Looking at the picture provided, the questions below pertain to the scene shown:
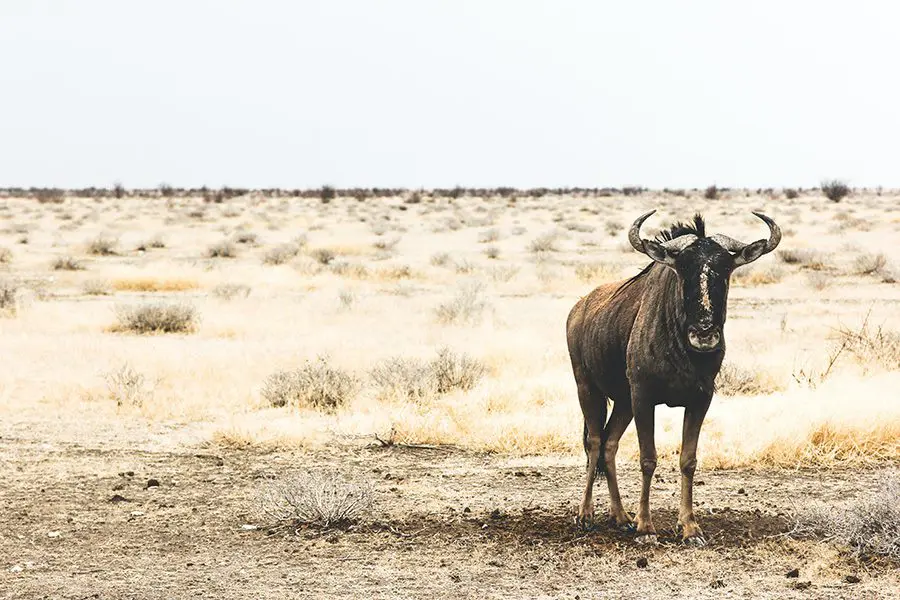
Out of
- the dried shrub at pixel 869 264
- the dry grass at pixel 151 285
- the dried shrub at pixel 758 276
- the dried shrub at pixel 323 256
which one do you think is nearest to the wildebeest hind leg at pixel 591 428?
the dried shrub at pixel 758 276

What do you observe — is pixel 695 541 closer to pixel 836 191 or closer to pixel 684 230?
pixel 684 230

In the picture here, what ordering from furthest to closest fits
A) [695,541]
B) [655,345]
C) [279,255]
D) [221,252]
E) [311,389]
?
[221,252], [279,255], [311,389], [695,541], [655,345]

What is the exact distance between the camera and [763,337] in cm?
1570

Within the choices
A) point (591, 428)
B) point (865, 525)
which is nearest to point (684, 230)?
point (591, 428)

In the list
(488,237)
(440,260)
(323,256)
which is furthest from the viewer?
(488,237)

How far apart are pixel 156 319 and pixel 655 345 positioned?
1244cm

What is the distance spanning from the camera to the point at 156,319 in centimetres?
1700

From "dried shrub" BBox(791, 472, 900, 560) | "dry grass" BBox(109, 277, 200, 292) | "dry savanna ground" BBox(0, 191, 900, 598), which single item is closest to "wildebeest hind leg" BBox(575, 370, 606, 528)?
"dry savanna ground" BBox(0, 191, 900, 598)

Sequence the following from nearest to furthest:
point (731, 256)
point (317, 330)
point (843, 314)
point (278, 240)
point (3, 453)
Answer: point (731, 256) → point (3, 453) → point (317, 330) → point (843, 314) → point (278, 240)

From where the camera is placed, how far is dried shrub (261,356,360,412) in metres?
11.4

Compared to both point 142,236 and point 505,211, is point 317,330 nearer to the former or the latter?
point 142,236

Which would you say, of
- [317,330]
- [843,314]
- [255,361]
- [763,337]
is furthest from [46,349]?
[843,314]

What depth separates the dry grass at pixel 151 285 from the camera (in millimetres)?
23422

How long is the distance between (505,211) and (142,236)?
23699 millimetres
